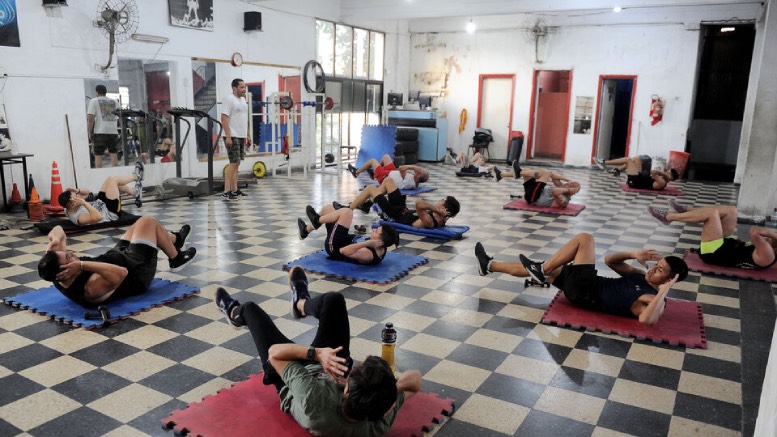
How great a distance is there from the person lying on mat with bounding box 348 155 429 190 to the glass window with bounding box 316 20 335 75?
4.52m

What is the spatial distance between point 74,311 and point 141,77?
6.52 meters

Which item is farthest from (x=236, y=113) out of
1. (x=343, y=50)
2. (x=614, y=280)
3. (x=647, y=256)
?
(x=647, y=256)

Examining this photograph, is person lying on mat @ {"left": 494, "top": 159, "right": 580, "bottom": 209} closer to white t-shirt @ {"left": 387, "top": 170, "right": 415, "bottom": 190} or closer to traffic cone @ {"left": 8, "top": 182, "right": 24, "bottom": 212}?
white t-shirt @ {"left": 387, "top": 170, "right": 415, "bottom": 190}

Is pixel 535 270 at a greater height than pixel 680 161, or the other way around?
pixel 680 161

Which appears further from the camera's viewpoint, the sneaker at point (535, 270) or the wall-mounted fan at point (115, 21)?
the wall-mounted fan at point (115, 21)

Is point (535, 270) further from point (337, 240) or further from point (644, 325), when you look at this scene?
point (337, 240)

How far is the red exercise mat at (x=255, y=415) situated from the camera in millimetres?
2885

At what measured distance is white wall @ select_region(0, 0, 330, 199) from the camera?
8.10 m

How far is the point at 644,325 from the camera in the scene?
4.43 m

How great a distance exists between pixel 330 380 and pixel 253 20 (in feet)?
33.9

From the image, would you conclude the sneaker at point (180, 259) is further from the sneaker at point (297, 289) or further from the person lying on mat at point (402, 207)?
the person lying on mat at point (402, 207)

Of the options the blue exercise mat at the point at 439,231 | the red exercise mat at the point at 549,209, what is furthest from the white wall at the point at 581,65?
the blue exercise mat at the point at 439,231

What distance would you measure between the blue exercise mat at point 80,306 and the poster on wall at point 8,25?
479 centimetres

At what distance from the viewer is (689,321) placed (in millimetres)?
4582
